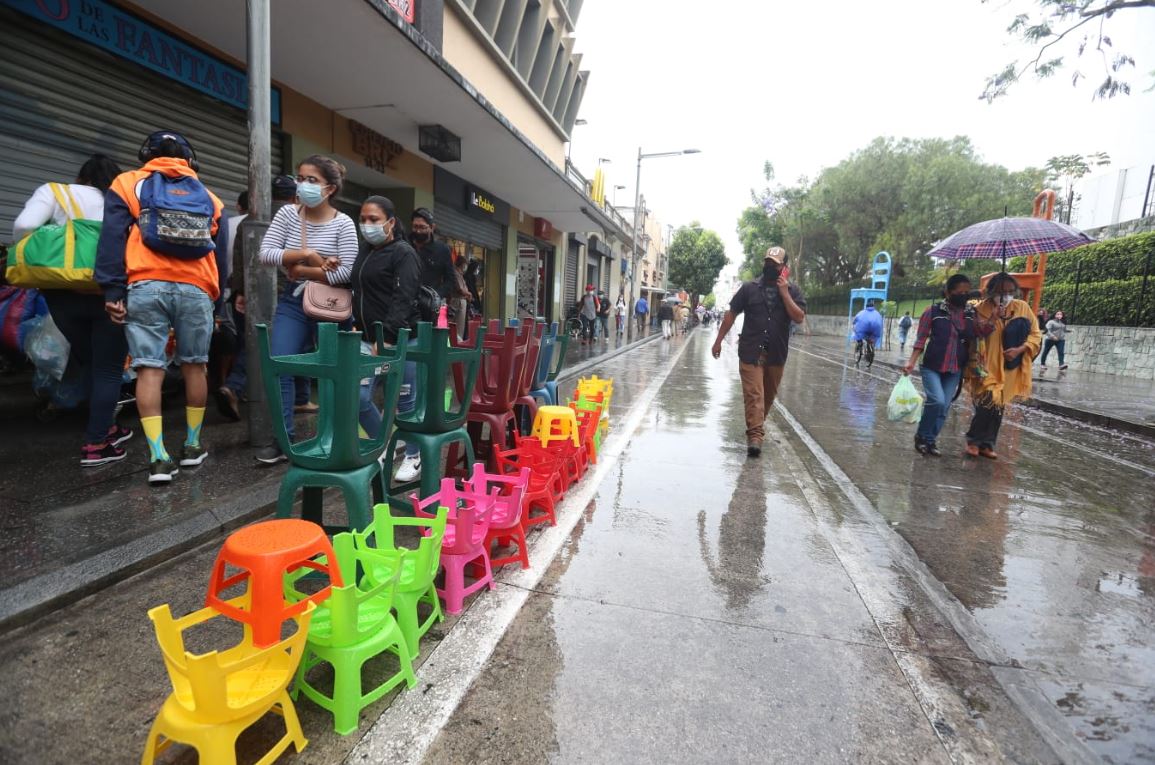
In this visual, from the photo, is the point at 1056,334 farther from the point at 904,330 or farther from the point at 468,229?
the point at 468,229

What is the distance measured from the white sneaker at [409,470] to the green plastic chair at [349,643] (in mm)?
1918

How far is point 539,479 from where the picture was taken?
359 centimetres

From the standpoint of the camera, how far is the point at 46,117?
192 inches

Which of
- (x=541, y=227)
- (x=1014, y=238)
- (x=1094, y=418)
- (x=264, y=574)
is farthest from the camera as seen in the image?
(x=541, y=227)

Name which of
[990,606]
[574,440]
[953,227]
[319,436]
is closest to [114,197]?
[319,436]

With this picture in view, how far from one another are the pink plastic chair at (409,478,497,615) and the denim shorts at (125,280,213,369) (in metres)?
1.94

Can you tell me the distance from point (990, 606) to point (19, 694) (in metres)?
3.93

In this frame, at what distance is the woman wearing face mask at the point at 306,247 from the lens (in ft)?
11.6

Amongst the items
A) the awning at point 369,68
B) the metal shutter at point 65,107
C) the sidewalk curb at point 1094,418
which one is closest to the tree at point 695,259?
the sidewalk curb at point 1094,418

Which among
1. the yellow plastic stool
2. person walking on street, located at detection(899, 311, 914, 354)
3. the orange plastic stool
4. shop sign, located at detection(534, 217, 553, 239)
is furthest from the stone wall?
the orange plastic stool

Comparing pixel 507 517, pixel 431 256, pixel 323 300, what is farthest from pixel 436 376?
pixel 431 256

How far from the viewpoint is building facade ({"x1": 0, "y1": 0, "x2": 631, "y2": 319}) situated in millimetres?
4840

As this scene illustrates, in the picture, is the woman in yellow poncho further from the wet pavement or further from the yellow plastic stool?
the wet pavement

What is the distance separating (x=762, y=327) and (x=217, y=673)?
16.6ft
